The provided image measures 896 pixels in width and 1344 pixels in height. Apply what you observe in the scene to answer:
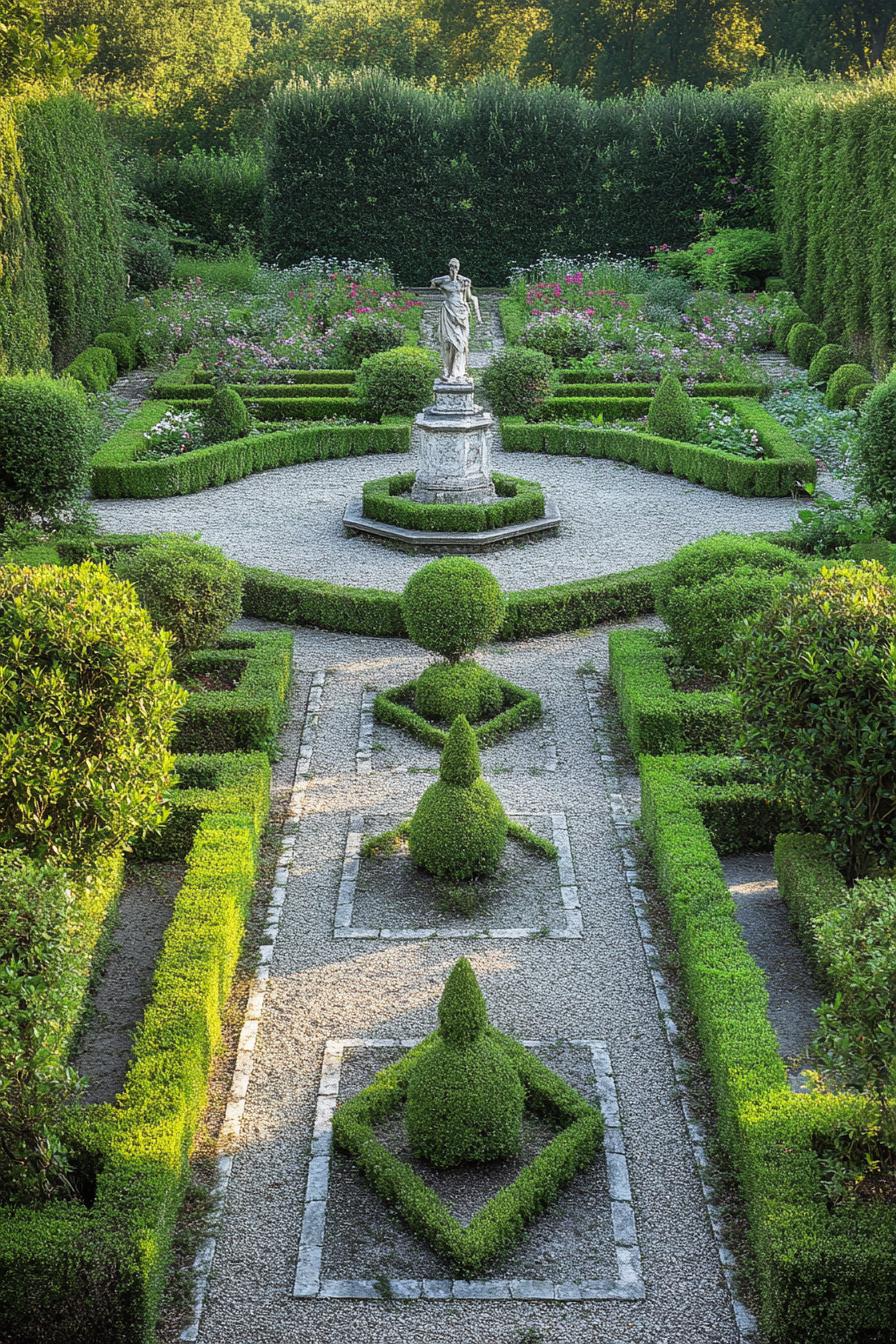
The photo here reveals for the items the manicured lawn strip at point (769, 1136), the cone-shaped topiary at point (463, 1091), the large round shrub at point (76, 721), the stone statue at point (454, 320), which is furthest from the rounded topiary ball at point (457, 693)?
the stone statue at point (454, 320)

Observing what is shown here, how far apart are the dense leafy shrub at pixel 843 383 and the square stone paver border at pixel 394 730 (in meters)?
11.5

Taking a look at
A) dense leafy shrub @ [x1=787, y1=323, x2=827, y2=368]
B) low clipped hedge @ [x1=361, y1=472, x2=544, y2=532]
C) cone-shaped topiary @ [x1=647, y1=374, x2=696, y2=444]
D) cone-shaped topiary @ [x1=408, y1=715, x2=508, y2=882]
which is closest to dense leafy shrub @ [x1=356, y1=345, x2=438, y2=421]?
cone-shaped topiary @ [x1=647, y1=374, x2=696, y2=444]

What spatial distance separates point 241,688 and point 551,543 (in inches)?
245

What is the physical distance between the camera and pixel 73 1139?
276 inches

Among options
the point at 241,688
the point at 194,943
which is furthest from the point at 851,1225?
the point at 241,688

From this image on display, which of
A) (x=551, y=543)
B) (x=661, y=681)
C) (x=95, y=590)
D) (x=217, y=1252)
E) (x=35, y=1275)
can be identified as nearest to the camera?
(x=35, y=1275)

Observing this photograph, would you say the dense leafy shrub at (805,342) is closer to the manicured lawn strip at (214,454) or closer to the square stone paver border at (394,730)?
the manicured lawn strip at (214,454)

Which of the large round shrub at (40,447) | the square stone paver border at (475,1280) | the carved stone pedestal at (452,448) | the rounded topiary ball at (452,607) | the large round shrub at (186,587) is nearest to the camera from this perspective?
the square stone paver border at (475,1280)

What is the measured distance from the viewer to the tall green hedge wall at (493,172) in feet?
120

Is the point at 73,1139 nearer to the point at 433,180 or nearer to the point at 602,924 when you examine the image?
the point at 602,924

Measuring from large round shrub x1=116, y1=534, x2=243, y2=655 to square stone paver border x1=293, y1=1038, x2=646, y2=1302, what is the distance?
581 centimetres

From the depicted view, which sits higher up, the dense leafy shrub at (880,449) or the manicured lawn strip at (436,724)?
the dense leafy shrub at (880,449)

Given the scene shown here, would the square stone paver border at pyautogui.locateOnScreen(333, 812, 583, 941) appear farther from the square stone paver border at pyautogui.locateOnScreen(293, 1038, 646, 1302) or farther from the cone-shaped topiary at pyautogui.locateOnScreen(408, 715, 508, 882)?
the square stone paver border at pyautogui.locateOnScreen(293, 1038, 646, 1302)

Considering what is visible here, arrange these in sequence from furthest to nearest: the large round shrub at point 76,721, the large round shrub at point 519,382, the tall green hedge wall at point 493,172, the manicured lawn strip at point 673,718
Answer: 1. the tall green hedge wall at point 493,172
2. the large round shrub at point 519,382
3. the manicured lawn strip at point 673,718
4. the large round shrub at point 76,721
